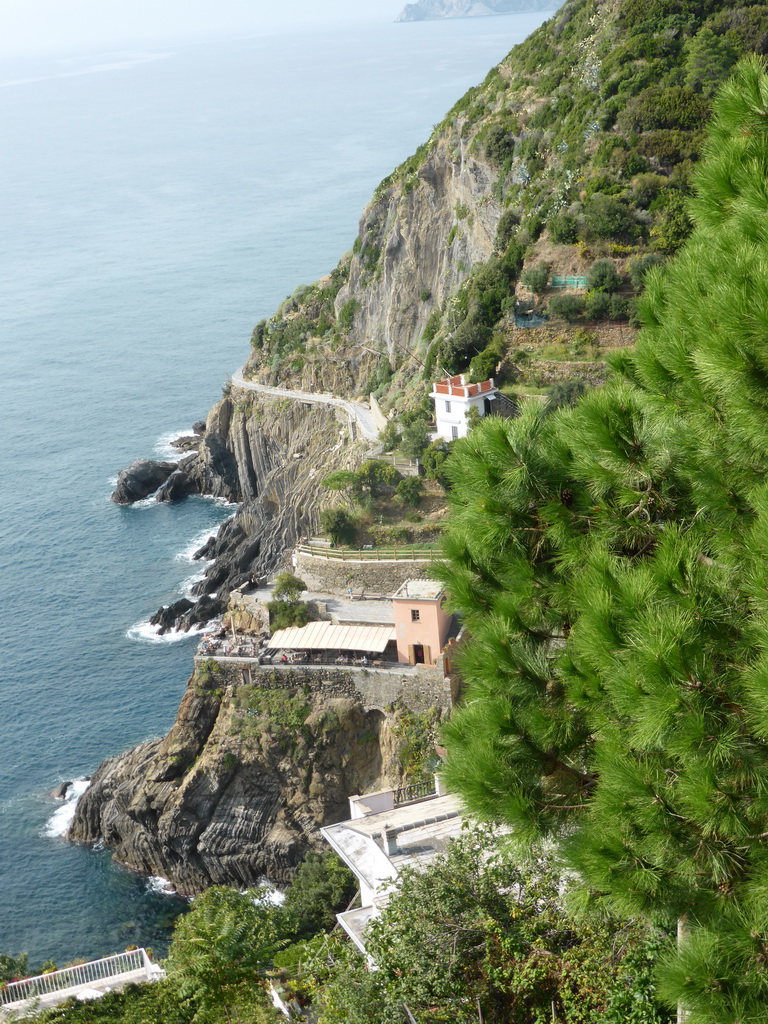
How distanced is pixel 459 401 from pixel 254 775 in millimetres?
15642

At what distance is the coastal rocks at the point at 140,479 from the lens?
66.2m

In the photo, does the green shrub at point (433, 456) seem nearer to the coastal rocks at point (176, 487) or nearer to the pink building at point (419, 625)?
the pink building at point (419, 625)

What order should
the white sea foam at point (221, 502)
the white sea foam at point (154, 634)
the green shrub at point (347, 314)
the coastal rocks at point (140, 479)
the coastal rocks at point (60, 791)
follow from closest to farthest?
the coastal rocks at point (60, 791) < the white sea foam at point (154, 634) < the white sea foam at point (221, 502) < the green shrub at point (347, 314) < the coastal rocks at point (140, 479)

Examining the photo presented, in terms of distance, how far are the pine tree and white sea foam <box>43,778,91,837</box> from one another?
3123cm

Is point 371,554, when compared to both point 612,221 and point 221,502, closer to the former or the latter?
point 612,221

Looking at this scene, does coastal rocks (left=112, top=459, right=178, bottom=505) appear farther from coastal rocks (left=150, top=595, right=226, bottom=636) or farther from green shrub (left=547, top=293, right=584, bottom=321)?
green shrub (left=547, top=293, right=584, bottom=321)

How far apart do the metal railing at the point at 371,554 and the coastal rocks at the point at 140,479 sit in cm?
3014

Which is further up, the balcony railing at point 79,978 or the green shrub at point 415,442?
the green shrub at point 415,442

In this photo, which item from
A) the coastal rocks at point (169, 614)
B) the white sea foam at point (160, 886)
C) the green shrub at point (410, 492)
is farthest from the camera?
the coastal rocks at point (169, 614)

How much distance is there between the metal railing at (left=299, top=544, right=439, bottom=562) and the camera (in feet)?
121

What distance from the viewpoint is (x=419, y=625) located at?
32750 millimetres

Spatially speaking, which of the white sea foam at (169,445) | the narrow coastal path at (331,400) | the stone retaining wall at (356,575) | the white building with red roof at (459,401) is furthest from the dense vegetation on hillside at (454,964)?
the white sea foam at (169,445)

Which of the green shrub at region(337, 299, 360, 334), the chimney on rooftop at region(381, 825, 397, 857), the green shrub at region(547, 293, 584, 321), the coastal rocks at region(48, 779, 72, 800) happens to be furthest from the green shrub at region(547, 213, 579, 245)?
the chimney on rooftop at region(381, 825, 397, 857)

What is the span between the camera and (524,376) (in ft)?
135
